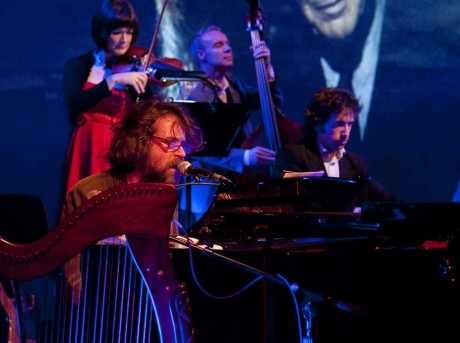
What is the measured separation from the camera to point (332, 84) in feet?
16.9

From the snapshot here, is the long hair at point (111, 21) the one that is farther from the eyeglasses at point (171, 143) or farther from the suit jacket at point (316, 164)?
the eyeglasses at point (171, 143)

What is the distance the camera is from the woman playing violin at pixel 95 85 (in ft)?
12.6

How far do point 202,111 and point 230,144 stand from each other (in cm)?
31

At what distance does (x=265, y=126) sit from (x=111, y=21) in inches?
42.3

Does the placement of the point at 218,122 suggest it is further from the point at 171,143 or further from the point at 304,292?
the point at 304,292

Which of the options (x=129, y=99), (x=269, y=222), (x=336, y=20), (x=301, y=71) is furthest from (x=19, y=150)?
(x=269, y=222)

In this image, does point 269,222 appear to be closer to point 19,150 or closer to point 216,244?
point 216,244

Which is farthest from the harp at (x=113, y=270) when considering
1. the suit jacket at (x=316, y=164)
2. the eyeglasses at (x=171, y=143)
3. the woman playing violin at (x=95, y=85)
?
the suit jacket at (x=316, y=164)

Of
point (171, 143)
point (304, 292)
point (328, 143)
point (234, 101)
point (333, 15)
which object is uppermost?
point (333, 15)

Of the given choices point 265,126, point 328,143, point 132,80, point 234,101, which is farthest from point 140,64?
point 328,143

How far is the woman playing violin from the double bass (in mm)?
745

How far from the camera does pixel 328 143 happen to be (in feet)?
13.5

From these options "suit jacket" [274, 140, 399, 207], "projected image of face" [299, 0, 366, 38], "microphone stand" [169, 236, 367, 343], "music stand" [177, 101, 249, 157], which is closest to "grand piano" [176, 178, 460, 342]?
"microphone stand" [169, 236, 367, 343]

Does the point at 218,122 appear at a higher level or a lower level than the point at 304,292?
higher
